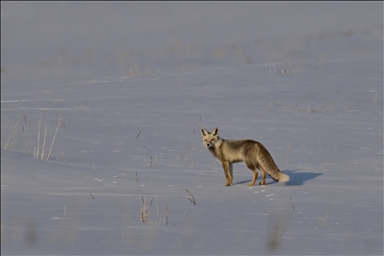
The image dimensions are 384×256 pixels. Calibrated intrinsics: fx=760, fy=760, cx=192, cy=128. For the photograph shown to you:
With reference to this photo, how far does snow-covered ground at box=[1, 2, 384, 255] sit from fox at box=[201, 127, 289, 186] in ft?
0.47

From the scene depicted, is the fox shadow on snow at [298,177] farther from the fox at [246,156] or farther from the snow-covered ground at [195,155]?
the fox at [246,156]

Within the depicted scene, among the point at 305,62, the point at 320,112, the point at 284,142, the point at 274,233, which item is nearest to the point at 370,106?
the point at 320,112

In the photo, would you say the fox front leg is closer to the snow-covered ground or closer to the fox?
the fox

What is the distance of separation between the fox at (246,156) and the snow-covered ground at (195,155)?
0.47ft

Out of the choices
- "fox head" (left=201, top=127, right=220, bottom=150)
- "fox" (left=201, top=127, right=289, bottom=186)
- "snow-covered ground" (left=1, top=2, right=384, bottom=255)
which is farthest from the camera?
"fox head" (left=201, top=127, right=220, bottom=150)

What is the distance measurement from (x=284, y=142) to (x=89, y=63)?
15441 millimetres

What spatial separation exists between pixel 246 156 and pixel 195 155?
1814mm

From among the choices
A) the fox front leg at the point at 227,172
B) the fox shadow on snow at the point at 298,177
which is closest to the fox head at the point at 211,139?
the fox front leg at the point at 227,172

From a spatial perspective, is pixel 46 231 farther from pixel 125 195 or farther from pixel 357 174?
pixel 357 174

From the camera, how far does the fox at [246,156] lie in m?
7.21

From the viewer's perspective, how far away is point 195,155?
9133mm

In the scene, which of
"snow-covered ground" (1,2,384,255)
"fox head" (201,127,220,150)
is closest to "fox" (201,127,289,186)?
"fox head" (201,127,220,150)

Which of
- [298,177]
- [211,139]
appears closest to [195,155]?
[211,139]

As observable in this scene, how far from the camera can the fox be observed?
721 cm
